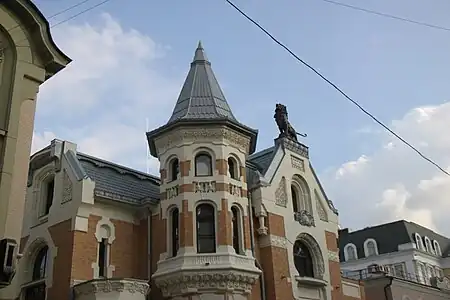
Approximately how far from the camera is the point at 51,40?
45.3 ft

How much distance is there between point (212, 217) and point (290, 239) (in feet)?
15.5

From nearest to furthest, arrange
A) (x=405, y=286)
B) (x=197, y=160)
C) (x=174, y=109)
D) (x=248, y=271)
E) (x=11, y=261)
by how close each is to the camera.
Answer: (x=11, y=261) < (x=248, y=271) < (x=197, y=160) < (x=174, y=109) < (x=405, y=286)

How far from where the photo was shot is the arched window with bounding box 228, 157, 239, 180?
2591 centimetres

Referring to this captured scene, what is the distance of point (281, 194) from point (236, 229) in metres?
3.96

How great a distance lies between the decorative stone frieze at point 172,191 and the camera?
979 inches

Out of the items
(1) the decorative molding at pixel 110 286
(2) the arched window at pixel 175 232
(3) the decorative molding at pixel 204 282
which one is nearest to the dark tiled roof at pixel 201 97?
(2) the arched window at pixel 175 232

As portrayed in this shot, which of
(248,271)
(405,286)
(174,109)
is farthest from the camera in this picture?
(405,286)

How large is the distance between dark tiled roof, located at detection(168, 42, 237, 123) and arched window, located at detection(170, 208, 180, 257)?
440 centimetres

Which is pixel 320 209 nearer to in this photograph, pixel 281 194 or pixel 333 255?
pixel 333 255

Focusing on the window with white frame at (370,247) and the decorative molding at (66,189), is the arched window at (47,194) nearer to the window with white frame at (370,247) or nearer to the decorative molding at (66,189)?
the decorative molding at (66,189)

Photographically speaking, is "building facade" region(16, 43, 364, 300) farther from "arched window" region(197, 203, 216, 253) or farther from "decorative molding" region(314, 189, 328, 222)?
"decorative molding" region(314, 189, 328, 222)

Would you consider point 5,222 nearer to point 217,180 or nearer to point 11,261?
point 11,261

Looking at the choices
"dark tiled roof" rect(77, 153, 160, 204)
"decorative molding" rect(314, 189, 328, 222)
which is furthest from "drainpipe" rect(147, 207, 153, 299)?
"decorative molding" rect(314, 189, 328, 222)

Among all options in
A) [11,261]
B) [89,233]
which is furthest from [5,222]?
[89,233]
